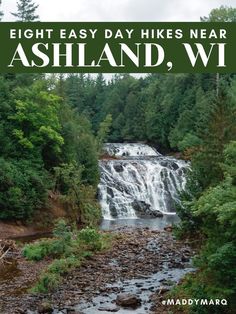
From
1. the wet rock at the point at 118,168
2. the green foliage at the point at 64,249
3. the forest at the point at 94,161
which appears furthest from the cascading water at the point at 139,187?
the green foliage at the point at 64,249

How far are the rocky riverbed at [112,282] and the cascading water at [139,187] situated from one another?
12.2m

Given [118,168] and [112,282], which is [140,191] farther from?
[112,282]

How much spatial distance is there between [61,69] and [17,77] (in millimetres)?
22137

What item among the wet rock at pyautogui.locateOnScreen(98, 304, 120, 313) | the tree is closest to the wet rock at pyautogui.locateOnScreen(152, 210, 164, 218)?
the wet rock at pyautogui.locateOnScreen(98, 304, 120, 313)

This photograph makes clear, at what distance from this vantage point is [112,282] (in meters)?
18.5

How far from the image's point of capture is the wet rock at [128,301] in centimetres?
1566

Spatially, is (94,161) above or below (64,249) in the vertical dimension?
above

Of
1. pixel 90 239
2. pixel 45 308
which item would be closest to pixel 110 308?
pixel 45 308

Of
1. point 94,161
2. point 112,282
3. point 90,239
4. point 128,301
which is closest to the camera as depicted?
point 128,301

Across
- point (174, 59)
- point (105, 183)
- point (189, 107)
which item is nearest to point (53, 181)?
point (105, 183)

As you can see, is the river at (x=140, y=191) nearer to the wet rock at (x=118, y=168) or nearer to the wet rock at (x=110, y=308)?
the wet rock at (x=118, y=168)

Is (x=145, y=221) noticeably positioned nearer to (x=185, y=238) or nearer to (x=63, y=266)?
(x=185, y=238)

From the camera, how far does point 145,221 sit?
3522 centimetres

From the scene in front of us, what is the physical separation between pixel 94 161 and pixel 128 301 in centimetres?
2332
